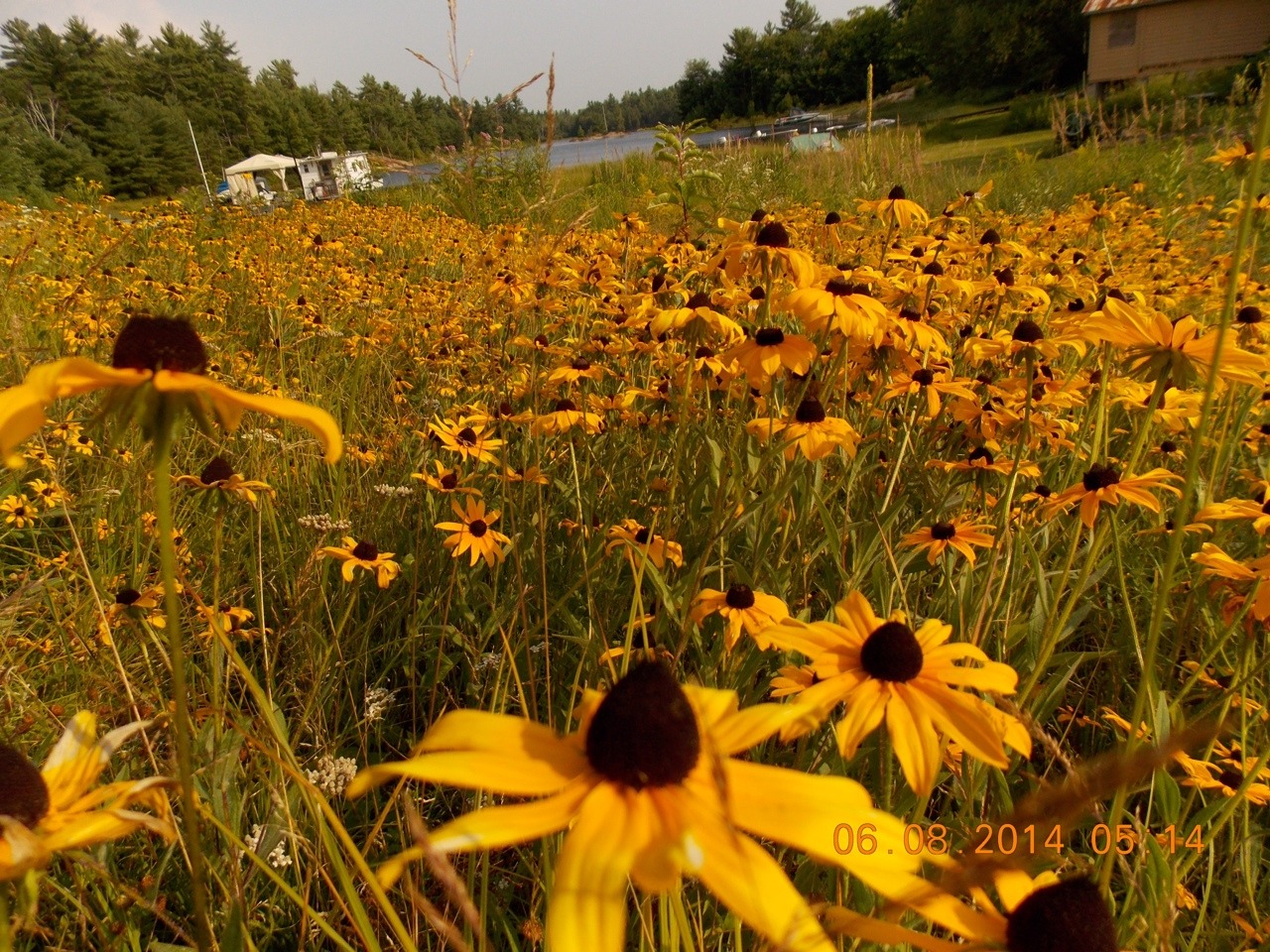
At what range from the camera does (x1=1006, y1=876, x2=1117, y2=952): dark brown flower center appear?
46cm

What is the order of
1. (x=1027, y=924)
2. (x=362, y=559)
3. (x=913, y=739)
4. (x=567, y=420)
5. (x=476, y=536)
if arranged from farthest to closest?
(x=567, y=420) < (x=476, y=536) < (x=362, y=559) < (x=913, y=739) < (x=1027, y=924)

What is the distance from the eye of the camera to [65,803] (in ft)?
1.79

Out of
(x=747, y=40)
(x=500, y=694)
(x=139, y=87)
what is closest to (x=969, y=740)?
(x=500, y=694)

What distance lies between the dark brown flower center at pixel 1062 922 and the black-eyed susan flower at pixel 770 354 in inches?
44.4

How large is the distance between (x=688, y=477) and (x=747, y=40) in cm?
5794

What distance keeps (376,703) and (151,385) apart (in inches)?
42.0

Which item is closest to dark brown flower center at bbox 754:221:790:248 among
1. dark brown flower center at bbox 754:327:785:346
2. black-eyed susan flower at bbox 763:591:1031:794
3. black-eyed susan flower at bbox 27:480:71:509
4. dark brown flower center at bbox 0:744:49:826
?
dark brown flower center at bbox 754:327:785:346

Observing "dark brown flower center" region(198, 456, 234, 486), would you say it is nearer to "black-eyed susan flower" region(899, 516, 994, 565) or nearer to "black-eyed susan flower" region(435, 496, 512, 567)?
"black-eyed susan flower" region(435, 496, 512, 567)

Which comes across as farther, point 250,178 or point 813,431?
point 250,178

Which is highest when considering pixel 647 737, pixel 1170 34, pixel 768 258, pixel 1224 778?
pixel 1170 34

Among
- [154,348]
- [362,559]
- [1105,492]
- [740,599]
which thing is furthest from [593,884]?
[362,559]

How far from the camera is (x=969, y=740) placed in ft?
2.00

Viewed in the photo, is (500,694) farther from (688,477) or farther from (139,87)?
(139,87)

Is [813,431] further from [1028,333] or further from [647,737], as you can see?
[647,737]
